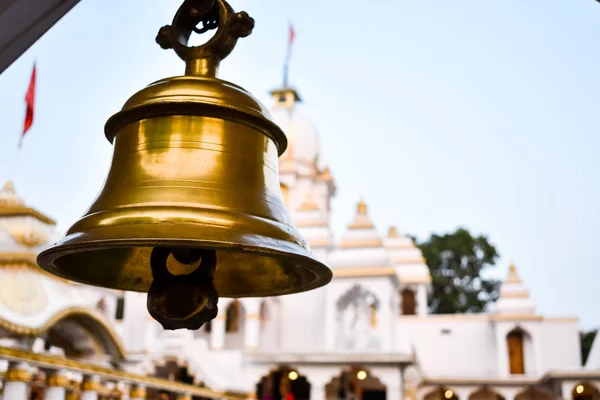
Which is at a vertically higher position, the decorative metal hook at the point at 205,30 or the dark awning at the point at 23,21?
the dark awning at the point at 23,21

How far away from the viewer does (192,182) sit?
159 centimetres

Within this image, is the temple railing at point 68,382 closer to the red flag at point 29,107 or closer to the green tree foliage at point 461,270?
the red flag at point 29,107

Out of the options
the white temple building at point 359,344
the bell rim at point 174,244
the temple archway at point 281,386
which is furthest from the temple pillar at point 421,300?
the bell rim at point 174,244

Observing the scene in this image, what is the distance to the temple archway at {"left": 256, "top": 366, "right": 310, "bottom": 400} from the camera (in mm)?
18711

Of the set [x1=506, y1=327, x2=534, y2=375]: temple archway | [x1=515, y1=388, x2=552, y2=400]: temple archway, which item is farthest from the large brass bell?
[x1=515, y1=388, x2=552, y2=400]: temple archway

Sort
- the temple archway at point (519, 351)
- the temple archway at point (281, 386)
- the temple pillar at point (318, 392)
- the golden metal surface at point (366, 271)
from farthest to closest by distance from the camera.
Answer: the temple archway at point (519, 351), the temple archway at point (281, 386), the golden metal surface at point (366, 271), the temple pillar at point (318, 392)

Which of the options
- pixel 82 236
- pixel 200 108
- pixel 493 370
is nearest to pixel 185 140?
pixel 200 108

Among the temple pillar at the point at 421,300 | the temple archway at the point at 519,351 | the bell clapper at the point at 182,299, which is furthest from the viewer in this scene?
the temple pillar at the point at 421,300

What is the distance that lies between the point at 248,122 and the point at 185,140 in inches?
7.1

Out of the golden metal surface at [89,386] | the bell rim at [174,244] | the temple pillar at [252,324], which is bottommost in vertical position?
the bell rim at [174,244]

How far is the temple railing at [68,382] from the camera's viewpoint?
29.1 ft

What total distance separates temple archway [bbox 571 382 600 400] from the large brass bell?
17.6 metres

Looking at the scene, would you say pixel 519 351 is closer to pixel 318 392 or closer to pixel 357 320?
pixel 357 320

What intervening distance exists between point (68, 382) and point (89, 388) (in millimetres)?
335
